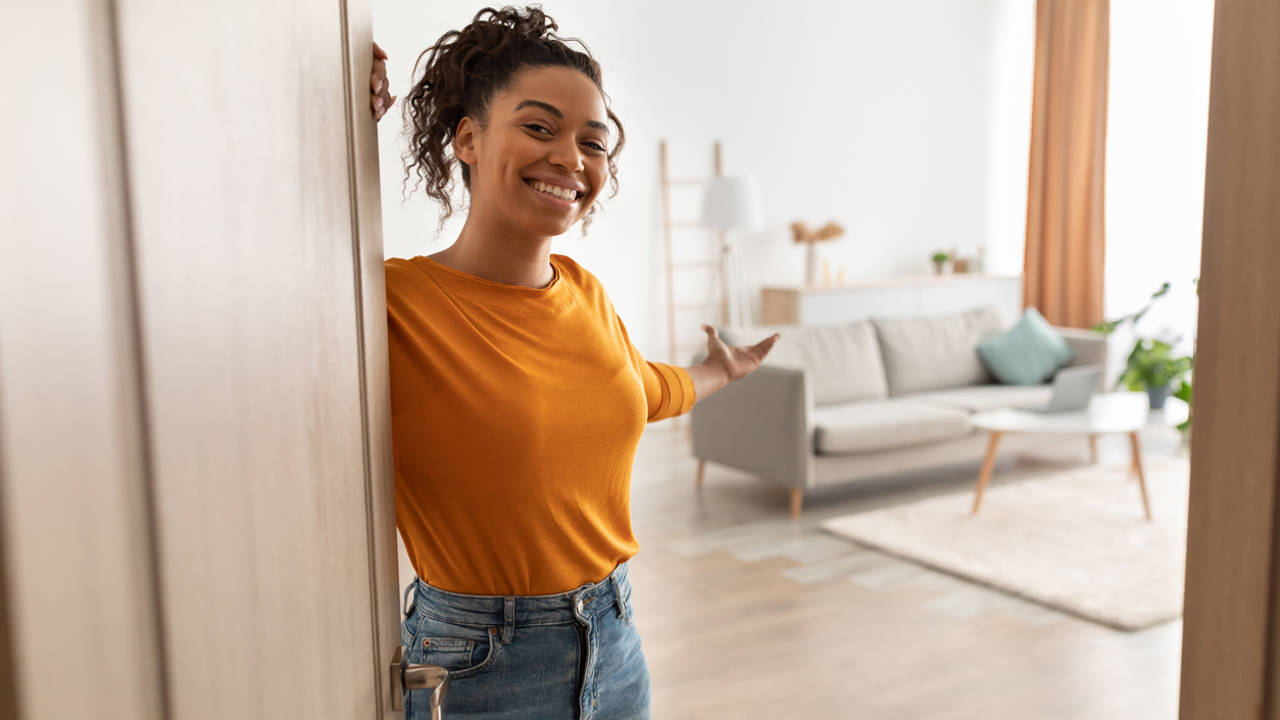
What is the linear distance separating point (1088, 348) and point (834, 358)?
5.08ft

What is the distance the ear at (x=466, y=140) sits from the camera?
1250 mm

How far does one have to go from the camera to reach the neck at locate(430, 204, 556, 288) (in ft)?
3.96

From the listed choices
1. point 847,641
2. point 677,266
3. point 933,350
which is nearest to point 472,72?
point 847,641

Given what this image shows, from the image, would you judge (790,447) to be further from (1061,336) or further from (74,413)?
(74,413)


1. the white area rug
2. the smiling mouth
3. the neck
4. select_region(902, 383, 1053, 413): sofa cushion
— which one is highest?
the smiling mouth

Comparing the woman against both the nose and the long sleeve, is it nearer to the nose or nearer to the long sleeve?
the nose

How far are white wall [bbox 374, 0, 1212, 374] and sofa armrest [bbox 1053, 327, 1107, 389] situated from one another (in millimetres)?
1480

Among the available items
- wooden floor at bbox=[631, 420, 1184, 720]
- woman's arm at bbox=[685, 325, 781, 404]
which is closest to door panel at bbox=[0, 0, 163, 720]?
woman's arm at bbox=[685, 325, 781, 404]

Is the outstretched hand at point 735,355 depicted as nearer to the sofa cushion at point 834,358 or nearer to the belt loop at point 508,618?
the belt loop at point 508,618

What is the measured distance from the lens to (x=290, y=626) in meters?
0.62

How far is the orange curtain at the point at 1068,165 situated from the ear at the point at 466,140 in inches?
294

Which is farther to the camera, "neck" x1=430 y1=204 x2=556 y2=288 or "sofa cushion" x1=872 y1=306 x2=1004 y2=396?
"sofa cushion" x1=872 y1=306 x2=1004 y2=396

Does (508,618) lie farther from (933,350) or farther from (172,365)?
(933,350)

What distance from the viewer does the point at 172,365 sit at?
1.51 feet
